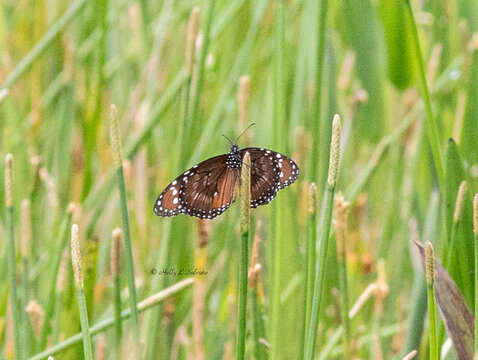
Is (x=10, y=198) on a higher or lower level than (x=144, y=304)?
higher

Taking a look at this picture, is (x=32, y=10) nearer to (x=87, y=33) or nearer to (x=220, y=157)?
(x=87, y=33)

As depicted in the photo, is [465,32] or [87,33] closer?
[465,32]

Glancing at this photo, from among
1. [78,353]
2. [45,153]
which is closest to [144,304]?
[78,353]

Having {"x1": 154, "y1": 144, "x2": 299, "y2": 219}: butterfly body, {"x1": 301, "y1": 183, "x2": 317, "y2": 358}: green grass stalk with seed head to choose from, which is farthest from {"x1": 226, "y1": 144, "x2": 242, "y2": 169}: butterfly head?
{"x1": 301, "y1": 183, "x2": 317, "y2": 358}: green grass stalk with seed head

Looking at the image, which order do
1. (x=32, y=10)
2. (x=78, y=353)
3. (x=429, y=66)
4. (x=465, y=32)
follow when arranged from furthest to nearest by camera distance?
(x=32, y=10) < (x=429, y=66) < (x=465, y=32) < (x=78, y=353)

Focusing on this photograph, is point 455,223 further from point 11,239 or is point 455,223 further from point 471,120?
point 11,239

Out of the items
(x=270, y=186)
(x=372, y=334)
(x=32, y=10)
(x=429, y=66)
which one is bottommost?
(x=372, y=334)

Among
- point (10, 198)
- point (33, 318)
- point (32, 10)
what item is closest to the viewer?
point (10, 198)

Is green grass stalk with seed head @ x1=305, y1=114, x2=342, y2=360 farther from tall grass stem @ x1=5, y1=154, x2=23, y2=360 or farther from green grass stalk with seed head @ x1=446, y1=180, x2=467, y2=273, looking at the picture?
tall grass stem @ x1=5, y1=154, x2=23, y2=360

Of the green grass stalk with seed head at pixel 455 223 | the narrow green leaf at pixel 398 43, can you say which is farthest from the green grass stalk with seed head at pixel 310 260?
the narrow green leaf at pixel 398 43
